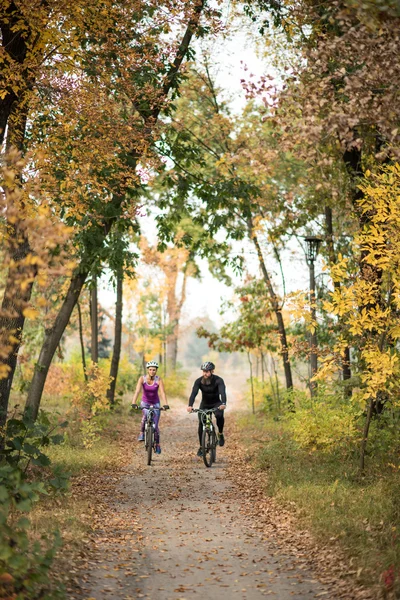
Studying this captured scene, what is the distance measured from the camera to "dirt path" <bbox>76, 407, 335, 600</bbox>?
7000 mm

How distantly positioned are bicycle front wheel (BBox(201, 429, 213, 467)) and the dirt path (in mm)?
1810

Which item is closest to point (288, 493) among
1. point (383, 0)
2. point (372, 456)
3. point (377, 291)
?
point (372, 456)

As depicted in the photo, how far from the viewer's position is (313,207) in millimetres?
17141

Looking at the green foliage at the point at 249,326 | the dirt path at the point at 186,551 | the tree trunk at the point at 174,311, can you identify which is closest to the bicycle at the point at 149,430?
the dirt path at the point at 186,551

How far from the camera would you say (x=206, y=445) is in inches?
605

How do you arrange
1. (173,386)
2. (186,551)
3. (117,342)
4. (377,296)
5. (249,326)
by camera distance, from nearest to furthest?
(186,551), (377,296), (249,326), (117,342), (173,386)

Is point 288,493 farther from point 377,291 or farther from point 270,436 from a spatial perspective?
point 270,436

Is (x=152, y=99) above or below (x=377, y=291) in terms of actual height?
above

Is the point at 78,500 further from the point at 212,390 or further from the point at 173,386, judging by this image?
the point at 173,386

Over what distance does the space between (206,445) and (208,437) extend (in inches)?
7.3

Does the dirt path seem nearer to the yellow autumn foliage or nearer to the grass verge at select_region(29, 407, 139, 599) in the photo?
the grass verge at select_region(29, 407, 139, 599)

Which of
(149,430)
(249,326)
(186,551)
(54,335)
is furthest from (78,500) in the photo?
(249,326)

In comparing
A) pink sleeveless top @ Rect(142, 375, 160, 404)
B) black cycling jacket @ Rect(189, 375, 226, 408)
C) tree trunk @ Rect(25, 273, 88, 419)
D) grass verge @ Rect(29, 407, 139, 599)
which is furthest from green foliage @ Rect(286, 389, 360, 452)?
tree trunk @ Rect(25, 273, 88, 419)

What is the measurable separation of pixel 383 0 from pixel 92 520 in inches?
273
